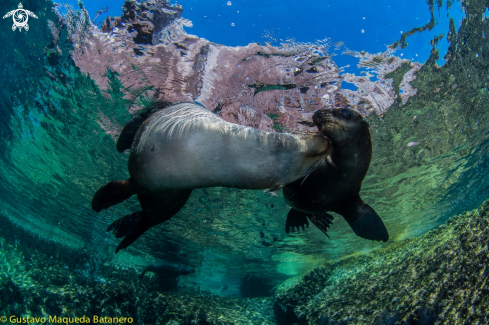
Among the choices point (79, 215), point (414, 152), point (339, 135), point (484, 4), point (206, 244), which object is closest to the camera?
point (339, 135)

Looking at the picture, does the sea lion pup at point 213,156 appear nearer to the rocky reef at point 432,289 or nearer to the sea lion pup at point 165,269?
the rocky reef at point 432,289

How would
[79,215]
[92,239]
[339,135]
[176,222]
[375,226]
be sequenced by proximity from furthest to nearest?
[92,239] < [79,215] < [176,222] < [375,226] < [339,135]

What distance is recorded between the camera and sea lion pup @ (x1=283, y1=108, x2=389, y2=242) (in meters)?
2.46

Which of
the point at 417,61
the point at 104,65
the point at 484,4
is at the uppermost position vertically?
the point at 484,4

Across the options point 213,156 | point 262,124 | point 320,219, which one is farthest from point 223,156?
point 262,124

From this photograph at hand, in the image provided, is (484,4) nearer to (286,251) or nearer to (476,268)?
(476,268)

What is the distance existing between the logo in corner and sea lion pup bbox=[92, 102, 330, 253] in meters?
4.99

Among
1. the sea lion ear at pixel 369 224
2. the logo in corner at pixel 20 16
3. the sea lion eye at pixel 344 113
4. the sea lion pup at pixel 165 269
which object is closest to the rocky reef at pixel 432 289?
the sea lion ear at pixel 369 224

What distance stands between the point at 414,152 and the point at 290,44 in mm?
7068

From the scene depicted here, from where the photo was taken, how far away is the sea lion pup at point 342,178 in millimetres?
2459

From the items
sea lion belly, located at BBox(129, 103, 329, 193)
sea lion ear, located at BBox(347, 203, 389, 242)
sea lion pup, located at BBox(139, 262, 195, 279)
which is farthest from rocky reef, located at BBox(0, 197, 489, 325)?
sea lion belly, located at BBox(129, 103, 329, 193)

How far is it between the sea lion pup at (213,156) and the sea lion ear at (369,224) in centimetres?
172

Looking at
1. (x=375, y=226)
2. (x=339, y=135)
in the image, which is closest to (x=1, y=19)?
(x=339, y=135)

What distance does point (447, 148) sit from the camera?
906 cm
